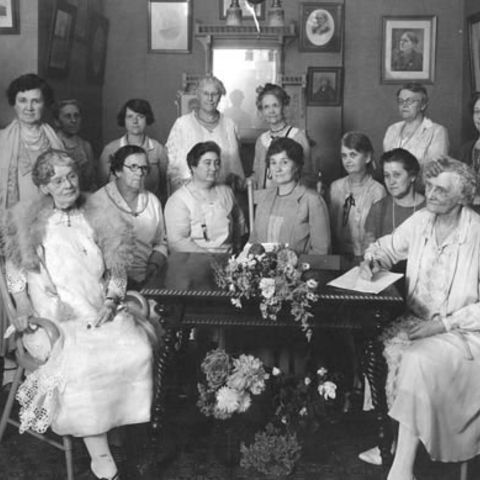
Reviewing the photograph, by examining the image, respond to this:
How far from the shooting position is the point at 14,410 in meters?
4.39

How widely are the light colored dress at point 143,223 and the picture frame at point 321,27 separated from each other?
3.28 m

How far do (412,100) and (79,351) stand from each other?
322 centimetres

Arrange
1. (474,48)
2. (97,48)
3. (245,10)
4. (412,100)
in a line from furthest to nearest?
1. (245,10)
2. (97,48)
3. (474,48)
4. (412,100)

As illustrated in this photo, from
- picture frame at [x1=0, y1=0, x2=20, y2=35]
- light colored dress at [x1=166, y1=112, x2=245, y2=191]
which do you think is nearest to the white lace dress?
light colored dress at [x1=166, y1=112, x2=245, y2=191]

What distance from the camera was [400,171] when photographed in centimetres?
456

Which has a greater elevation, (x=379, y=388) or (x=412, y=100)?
(x=412, y=100)

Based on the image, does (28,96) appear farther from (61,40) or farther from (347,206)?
(347,206)

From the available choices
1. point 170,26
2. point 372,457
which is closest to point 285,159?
point 372,457

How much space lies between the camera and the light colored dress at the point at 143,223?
15.3ft

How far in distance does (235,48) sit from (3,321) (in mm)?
3569

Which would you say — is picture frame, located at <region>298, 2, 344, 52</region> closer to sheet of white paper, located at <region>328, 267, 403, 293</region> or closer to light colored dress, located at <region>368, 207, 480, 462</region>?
light colored dress, located at <region>368, 207, 480, 462</region>

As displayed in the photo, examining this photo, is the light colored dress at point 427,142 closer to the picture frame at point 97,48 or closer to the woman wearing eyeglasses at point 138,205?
the woman wearing eyeglasses at point 138,205

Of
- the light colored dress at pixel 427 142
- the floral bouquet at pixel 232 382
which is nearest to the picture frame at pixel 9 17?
the light colored dress at pixel 427 142

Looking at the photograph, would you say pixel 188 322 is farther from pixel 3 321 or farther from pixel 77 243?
pixel 3 321
